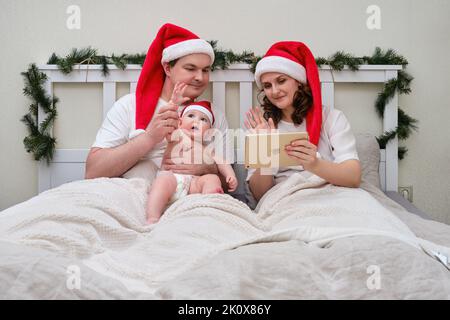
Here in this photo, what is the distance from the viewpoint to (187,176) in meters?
1.65

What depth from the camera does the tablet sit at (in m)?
1.42

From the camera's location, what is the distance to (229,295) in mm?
756

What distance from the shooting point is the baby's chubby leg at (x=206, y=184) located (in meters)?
1.57

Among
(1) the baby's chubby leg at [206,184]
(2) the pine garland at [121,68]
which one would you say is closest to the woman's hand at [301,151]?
(1) the baby's chubby leg at [206,184]

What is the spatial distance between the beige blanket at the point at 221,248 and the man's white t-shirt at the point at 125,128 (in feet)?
1.23

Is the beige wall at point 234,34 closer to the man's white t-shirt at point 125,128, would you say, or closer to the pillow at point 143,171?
the man's white t-shirt at point 125,128

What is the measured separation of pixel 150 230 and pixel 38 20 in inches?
55.7

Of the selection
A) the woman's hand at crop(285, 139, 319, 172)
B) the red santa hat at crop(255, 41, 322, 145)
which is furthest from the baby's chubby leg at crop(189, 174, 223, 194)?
the red santa hat at crop(255, 41, 322, 145)

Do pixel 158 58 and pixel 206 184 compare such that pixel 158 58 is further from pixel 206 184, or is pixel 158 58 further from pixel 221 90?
pixel 206 184

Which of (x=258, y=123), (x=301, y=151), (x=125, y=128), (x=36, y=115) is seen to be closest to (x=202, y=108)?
(x=258, y=123)

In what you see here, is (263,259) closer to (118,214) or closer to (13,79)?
(118,214)

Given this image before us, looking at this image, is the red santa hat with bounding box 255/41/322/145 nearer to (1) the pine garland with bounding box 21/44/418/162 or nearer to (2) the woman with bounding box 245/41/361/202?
(2) the woman with bounding box 245/41/361/202

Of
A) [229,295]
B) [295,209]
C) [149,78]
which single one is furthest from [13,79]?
[229,295]

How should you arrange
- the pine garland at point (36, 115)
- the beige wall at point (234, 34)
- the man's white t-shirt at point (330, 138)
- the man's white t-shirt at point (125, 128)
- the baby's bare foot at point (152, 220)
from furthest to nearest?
the beige wall at point (234, 34)
the pine garland at point (36, 115)
the man's white t-shirt at point (125, 128)
the man's white t-shirt at point (330, 138)
the baby's bare foot at point (152, 220)
